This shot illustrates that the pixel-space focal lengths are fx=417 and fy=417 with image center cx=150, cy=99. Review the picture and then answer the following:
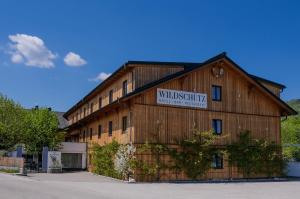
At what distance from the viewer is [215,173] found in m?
29.8

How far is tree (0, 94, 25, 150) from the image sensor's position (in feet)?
141

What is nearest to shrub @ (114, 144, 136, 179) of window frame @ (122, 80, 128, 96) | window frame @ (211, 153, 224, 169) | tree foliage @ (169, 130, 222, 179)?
tree foliage @ (169, 130, 222, 179)

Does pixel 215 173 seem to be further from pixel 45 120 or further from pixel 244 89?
pixel 45 120

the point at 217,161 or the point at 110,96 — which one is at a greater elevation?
the point at 110,96

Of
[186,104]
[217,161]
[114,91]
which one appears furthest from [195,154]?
[114,91]

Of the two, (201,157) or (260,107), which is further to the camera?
(260,107)

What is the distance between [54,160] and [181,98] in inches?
514

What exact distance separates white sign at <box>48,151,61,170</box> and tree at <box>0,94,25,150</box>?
23.3ft

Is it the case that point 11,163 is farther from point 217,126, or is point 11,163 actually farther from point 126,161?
point 217,126

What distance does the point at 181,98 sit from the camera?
2894cm

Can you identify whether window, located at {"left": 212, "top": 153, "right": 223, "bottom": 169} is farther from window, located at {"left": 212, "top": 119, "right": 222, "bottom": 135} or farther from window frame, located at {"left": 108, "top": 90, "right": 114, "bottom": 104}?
window frame, located at {"left": 108, "top": 90, "right": 114, "bottom": 104}

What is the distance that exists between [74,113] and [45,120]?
49.0 feet

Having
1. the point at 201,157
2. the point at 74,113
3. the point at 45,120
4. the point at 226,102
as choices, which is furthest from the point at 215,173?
the point at 74,113

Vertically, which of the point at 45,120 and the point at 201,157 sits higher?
the point at 45,120
